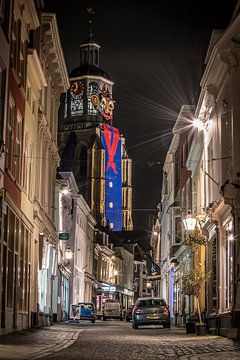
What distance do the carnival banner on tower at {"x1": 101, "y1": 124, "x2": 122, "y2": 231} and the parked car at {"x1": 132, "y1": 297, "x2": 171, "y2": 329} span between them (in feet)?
385

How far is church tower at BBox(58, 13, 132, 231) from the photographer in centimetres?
14788

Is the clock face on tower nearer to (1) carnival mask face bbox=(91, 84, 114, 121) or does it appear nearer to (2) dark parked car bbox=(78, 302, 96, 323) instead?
(1) carnival mask face bbox=(91, 84, 114, 121)

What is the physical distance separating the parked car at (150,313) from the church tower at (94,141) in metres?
98.1

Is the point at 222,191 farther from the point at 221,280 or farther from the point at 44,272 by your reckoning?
the point at 44,272

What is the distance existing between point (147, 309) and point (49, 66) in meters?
12.7

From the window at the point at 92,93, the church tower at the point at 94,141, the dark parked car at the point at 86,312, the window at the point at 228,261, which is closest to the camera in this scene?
the window at the point at 228,261

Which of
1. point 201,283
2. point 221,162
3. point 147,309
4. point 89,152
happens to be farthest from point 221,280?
point 89,152

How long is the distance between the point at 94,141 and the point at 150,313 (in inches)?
4530

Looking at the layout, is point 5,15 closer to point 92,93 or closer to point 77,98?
point 92,93

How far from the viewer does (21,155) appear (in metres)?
→ 26.6

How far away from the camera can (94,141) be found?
150 m

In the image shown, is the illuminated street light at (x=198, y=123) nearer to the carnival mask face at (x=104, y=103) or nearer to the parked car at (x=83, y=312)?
the parked car at (x=83, y=312)

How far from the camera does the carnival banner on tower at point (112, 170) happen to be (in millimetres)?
155250

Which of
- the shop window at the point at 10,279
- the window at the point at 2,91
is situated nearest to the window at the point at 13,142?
the window at the point at 2,91
